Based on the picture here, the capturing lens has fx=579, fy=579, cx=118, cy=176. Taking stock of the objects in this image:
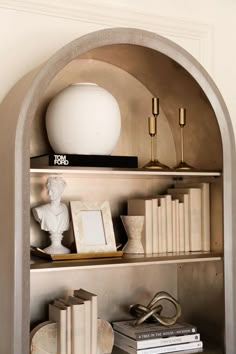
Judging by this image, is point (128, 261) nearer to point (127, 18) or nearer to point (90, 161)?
point (90, 161)

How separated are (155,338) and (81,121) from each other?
2.52 feet

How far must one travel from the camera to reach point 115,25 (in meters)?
2.14

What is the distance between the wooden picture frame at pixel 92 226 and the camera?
1891 mm

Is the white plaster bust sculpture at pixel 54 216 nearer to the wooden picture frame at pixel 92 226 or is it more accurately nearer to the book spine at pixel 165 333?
the wooden picture frame at pixel 92 226

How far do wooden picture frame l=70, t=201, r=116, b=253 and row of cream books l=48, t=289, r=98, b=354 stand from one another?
0.17 meters

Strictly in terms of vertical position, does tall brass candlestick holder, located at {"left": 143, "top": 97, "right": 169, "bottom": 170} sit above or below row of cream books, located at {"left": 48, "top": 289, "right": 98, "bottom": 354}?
above

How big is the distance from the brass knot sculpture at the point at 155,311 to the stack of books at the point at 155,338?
0.02 m

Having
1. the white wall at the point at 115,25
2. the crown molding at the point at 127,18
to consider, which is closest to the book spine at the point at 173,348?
the white wall at the point at 115,25

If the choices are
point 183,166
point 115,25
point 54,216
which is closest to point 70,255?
point 54,216

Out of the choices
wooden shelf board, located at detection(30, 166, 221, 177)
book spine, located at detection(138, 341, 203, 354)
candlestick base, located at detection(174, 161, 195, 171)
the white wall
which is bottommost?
book spine, located at detection(138, 341, 203, 354)

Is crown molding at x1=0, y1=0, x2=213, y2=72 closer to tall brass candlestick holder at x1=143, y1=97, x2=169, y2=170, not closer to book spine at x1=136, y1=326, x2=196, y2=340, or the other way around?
tall brass candlestick holder at x1=143, y1=97, x2=169, y2=170

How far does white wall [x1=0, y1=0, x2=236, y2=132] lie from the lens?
1.95 meters

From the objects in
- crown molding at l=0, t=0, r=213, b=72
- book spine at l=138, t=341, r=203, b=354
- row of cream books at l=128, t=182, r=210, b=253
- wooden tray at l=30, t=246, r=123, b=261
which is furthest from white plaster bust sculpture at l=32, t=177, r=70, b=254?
crown molding at l=0, t=0, r=213, b=72

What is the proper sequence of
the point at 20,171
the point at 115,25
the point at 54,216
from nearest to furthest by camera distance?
the point at 20,171
the point at 54,216
the point at 115,25
